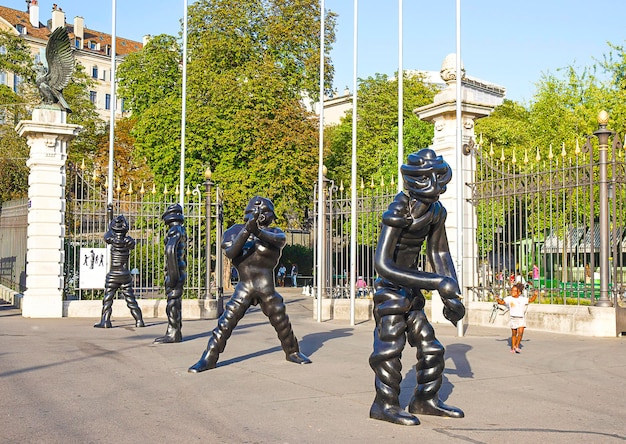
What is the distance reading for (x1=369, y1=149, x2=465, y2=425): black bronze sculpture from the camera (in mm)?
6109

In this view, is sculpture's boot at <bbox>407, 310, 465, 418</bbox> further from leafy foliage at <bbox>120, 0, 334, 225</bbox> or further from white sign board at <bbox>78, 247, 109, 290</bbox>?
leafy foliage at <bbox>120, 0, 334, 225</bbox>

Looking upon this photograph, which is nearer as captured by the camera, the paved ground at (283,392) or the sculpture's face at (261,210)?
the paved ground at (283,392)

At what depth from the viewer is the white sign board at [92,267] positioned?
58.9ft

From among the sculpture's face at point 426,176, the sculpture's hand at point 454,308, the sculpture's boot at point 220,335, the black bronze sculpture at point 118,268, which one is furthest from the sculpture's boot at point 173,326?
the sculpture's hand at point 454,308

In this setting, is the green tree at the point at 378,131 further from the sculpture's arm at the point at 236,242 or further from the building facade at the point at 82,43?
the building facade at the point at 82,43

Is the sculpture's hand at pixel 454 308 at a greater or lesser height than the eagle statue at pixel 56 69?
lesser

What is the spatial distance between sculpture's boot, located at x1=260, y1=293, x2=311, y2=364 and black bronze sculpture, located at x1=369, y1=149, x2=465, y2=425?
336 cm

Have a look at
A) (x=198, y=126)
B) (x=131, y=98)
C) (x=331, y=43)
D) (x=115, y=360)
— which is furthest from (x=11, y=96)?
(x=115, y=360)

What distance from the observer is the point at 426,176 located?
6367mm

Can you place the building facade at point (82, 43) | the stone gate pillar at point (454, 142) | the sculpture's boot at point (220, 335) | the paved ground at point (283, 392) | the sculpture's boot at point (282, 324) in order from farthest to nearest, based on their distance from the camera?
the building facade at point (82, 43)
the stone gate pillar at point (454, 142)
the sculpture's boot at point (282, 324)
the sculpture's boot at point (220, 335)
the paved ground at point (283, 392)

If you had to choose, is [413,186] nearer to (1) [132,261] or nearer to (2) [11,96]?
(1) [132,261]

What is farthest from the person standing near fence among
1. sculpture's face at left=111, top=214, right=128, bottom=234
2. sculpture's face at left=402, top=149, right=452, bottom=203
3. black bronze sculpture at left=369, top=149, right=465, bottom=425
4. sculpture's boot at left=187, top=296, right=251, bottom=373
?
sculpture's face at left=111, top=214, right=128, bottom=234

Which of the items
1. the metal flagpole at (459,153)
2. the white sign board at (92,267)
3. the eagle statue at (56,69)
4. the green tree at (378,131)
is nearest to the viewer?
the metal flagpole at (459,153)

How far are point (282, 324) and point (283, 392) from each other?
214cm
